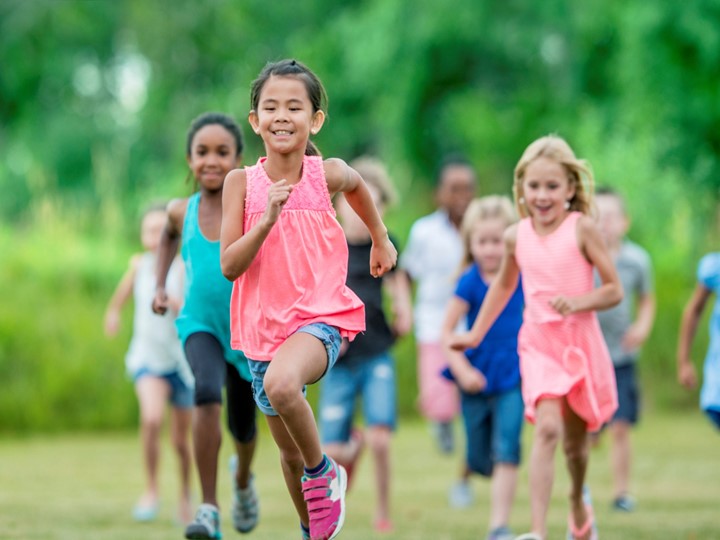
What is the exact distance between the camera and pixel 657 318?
51.2ft

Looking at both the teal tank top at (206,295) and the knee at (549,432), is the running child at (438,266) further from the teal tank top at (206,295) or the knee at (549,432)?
the knee at (549,432)

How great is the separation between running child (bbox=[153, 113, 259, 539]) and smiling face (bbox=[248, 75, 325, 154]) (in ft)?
3.69

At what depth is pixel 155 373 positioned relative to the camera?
8.98 m

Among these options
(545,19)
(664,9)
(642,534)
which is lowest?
(642,534)

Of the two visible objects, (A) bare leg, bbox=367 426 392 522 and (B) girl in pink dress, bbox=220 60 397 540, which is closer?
(B) girl in pink dress, bbox=220 60 397 540

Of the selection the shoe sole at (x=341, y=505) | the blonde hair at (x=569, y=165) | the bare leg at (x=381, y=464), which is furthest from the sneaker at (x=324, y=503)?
the bare leg at (x=381, y=464)

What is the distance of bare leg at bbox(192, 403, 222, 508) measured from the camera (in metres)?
6.44

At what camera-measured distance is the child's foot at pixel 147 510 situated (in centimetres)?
868

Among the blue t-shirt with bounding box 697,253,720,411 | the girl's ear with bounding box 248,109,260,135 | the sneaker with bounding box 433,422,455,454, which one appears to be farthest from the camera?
the sneaker with bounding box 433,422,455,454

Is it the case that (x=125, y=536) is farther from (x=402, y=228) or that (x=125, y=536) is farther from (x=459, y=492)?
(x=402, y=228)

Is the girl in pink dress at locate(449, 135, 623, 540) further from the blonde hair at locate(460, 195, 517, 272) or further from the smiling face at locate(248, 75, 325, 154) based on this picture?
the smiling face at locate(248, 75, 325, 154)

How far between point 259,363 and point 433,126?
19.8 metres

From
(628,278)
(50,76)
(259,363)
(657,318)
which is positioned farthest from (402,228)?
(50,76)

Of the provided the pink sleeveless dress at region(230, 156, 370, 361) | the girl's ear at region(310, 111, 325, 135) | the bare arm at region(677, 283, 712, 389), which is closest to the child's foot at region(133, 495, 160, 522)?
the bare arm at region(677, 283, 712, 389)
